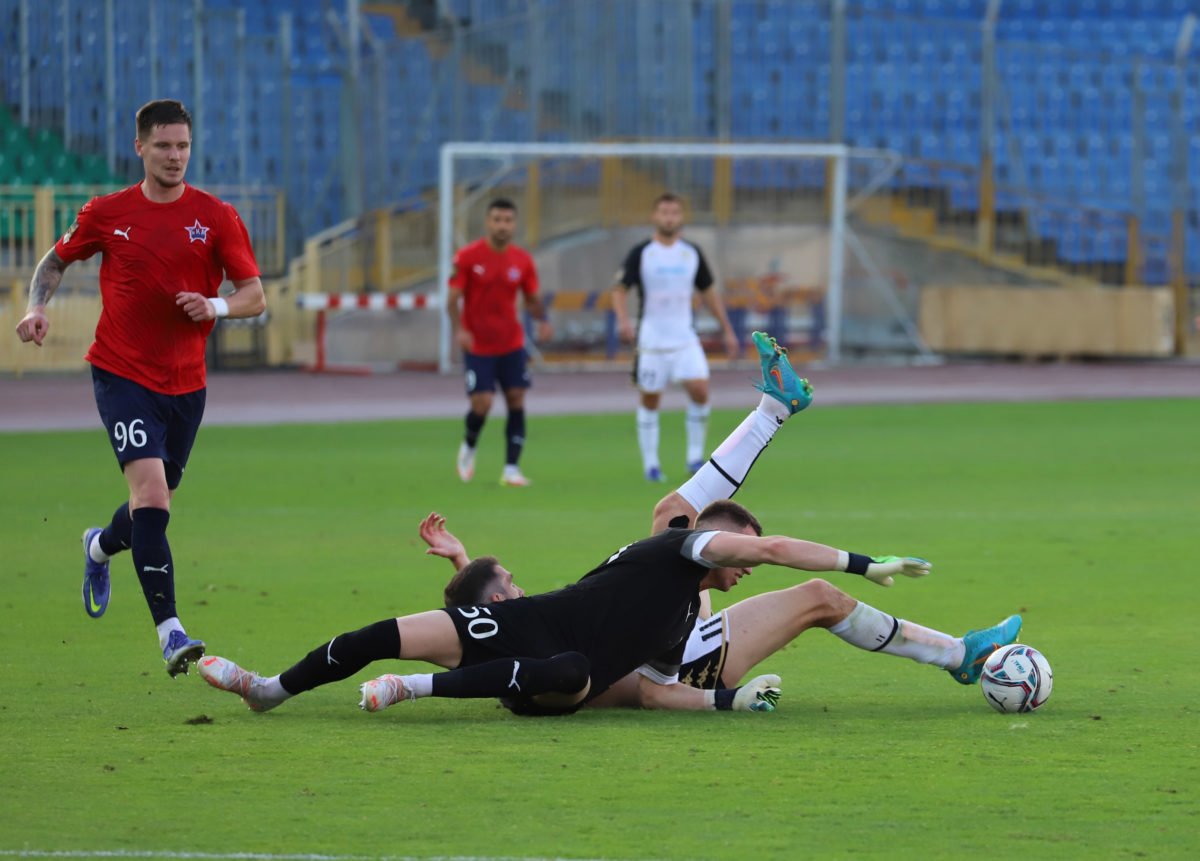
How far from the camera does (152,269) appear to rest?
24.9ft

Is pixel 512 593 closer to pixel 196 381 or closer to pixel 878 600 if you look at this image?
pixel 196 381

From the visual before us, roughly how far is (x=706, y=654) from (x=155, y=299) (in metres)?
2.60

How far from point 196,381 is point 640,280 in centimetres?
889

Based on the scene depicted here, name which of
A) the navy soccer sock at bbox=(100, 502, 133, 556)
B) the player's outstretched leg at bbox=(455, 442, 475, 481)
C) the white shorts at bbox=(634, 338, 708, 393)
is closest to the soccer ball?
the navy soccer sock at bbox=(100, 502, 133, 556)

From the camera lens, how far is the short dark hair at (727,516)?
6672 millimetres

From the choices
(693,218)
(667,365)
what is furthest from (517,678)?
(693,218)

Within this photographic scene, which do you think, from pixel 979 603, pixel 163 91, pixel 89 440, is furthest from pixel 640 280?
pixel 163 91

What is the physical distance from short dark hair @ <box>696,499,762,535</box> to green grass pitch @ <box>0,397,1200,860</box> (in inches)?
25.7

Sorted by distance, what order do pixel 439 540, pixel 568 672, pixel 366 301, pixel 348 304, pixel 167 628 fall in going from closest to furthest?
pixel 568 672
pixel 167 628
pixel 439 540
pixel 348 304
pixel 366 301

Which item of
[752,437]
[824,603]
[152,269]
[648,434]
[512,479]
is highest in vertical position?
[152,269]

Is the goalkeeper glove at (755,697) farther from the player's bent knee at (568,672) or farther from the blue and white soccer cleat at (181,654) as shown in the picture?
the blue and white soccer cleat at (181,654)

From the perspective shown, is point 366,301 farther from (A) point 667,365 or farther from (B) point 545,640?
(B) point 545,640

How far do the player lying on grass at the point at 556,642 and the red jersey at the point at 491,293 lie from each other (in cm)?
926

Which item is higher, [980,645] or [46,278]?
[46,278]
